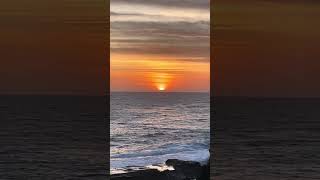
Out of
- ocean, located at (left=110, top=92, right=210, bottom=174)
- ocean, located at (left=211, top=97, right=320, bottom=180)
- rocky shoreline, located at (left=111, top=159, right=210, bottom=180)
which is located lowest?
ocean, located at (left=211, top=97, right=320, bottom=180)

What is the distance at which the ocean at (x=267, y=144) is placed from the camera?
8891 mm

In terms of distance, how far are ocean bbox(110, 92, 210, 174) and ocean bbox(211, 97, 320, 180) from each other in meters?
1.35

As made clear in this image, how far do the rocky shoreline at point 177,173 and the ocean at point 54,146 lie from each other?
0.77ft

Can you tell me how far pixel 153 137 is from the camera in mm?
4305

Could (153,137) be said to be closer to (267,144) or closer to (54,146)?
(54,146)

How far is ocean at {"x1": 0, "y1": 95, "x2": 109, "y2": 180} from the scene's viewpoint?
572cm

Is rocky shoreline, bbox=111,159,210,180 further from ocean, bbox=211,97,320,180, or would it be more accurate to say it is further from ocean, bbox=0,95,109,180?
ocean, bbox=211,97,320,180

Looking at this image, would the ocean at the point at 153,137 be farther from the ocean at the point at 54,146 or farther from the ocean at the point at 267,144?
the ocean at the point at 267,144

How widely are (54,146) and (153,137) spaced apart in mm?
7866

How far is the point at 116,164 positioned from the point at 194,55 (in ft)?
3.03

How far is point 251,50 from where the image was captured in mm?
5367

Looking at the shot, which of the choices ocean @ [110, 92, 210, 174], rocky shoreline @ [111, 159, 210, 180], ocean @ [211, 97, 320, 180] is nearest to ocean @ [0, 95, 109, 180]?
ocean @ [110, 92, 210, 174]

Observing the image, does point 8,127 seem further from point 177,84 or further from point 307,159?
point 177,84

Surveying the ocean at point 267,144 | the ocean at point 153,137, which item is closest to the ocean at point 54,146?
the ocean at point 153,137
